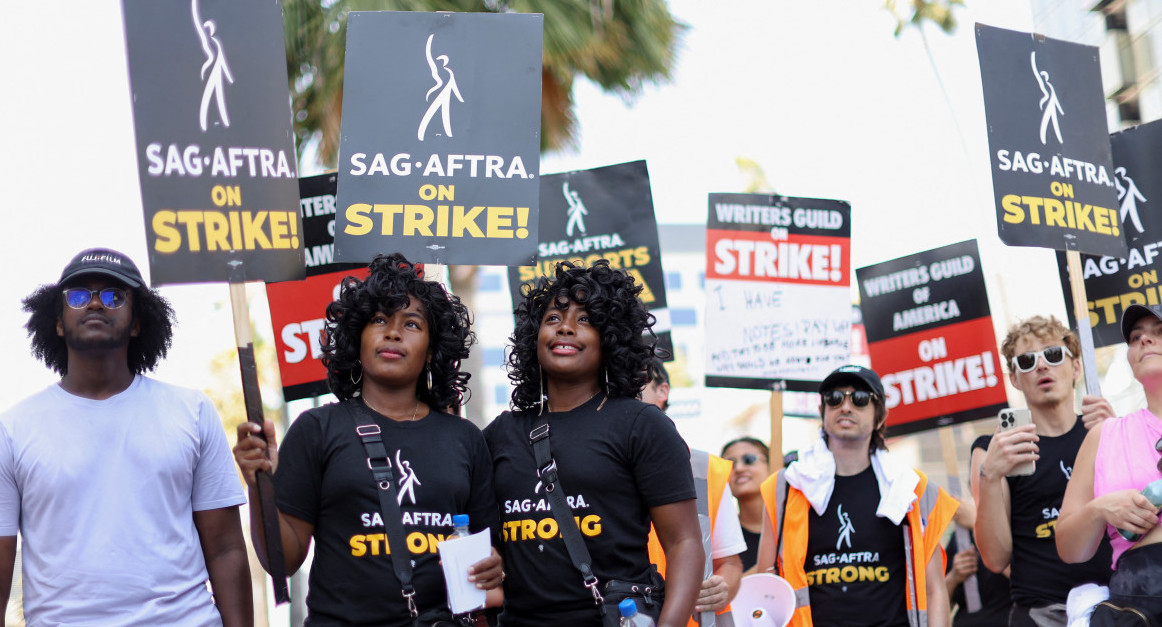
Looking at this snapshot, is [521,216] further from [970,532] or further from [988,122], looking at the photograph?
[970,532]

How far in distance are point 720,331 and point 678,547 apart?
14.2ft

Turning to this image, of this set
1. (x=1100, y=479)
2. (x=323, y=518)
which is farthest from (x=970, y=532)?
(x=323, y=518)

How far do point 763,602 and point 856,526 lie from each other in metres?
0.54

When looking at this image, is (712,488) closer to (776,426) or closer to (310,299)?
(310,299)

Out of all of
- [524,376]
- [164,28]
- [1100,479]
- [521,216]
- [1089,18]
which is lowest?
[1100,479]

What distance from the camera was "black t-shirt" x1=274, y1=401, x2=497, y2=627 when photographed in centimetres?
350

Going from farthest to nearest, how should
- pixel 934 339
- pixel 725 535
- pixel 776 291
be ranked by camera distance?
pixel 934 339
pixel 776 291
pixel 725 535

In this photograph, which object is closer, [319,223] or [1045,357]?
[1045,357]

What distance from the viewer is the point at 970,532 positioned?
25.0 ft

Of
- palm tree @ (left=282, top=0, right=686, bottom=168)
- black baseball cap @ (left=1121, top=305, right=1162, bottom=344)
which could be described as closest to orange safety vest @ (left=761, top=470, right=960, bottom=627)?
black baseball cap @ (left=1121, top=305, right=1162, bottom=344)

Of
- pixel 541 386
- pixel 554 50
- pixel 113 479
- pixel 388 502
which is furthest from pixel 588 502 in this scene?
pixel 554 50

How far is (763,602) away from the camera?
498 centimetres

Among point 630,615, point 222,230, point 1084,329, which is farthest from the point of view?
point 1084,329

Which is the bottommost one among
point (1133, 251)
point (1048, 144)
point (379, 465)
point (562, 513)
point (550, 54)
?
point (562, 513)
